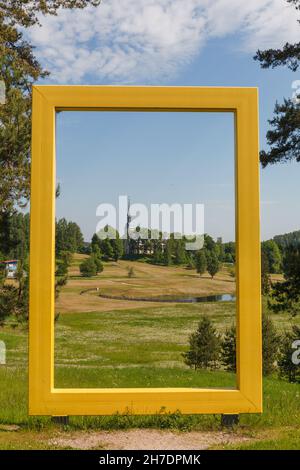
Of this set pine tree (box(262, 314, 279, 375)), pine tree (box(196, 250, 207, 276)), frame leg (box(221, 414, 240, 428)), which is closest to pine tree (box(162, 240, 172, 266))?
pine tree (box(196, 250, 207, 276))

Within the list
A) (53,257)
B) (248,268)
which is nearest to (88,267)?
(53,257)

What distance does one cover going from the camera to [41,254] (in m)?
5.40

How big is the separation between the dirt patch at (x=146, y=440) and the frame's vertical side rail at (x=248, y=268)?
25.7 inches

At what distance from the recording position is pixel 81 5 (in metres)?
12.1

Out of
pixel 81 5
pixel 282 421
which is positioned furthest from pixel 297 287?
pixel 81 5

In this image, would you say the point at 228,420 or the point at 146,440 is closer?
the point at 146,440

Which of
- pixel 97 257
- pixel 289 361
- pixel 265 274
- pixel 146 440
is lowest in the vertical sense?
pixel 289 361

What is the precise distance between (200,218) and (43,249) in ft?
6.53

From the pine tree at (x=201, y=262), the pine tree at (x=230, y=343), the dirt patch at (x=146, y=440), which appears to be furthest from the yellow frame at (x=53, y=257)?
the pine tree at (x=230, y=343)

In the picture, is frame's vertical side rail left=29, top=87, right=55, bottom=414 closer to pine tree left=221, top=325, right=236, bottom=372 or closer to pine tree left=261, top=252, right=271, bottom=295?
pine tree left=221, top=325, right=236, bottom=372

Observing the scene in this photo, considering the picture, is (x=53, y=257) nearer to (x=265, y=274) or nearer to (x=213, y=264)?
(x=213, y=264)

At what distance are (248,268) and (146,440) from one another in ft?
7.43

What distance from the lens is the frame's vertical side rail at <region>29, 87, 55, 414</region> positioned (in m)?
5.36
